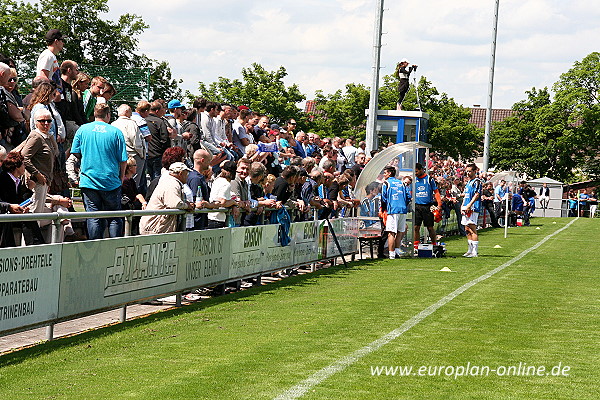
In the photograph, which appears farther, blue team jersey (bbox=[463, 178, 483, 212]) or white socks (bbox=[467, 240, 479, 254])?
blue team jersey (bbox=[463, 178, 483, 212])

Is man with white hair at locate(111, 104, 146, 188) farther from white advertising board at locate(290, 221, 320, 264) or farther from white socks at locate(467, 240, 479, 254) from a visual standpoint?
white socks at locate(467, 240, 479, 254)

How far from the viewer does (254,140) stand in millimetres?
21031

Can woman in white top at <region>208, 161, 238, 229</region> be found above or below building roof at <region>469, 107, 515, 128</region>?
below

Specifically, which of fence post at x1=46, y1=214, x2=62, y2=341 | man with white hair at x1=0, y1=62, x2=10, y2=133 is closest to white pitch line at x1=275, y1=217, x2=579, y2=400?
fence post at x1=46, y1=214, x2=62, y2=341

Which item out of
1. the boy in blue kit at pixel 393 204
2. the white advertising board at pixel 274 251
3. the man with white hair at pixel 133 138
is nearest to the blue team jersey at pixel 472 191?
the boy in blue kit at pixel 393 204

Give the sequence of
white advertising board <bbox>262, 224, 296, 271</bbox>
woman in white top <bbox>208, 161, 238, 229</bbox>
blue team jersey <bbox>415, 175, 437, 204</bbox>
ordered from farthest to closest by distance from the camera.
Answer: blue team jersey <bbox>415, 175, 437, 204</bbox> → white advertising board <bbox>262, 224, 296, 271</bbox> → woman in white top <bbox>208, 161, 238, 229</bbox>

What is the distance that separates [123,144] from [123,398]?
575 cm

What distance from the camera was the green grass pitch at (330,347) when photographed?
25.2 feet

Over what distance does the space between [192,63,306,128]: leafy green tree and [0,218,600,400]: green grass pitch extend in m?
56.3

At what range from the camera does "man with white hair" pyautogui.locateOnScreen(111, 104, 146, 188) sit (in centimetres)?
1424

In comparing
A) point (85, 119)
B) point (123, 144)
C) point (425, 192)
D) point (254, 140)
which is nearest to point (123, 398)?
point (123, 144)

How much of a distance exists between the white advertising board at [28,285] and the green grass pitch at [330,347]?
33 centimetres

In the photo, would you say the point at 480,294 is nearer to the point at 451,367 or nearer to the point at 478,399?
the point at 451,367
